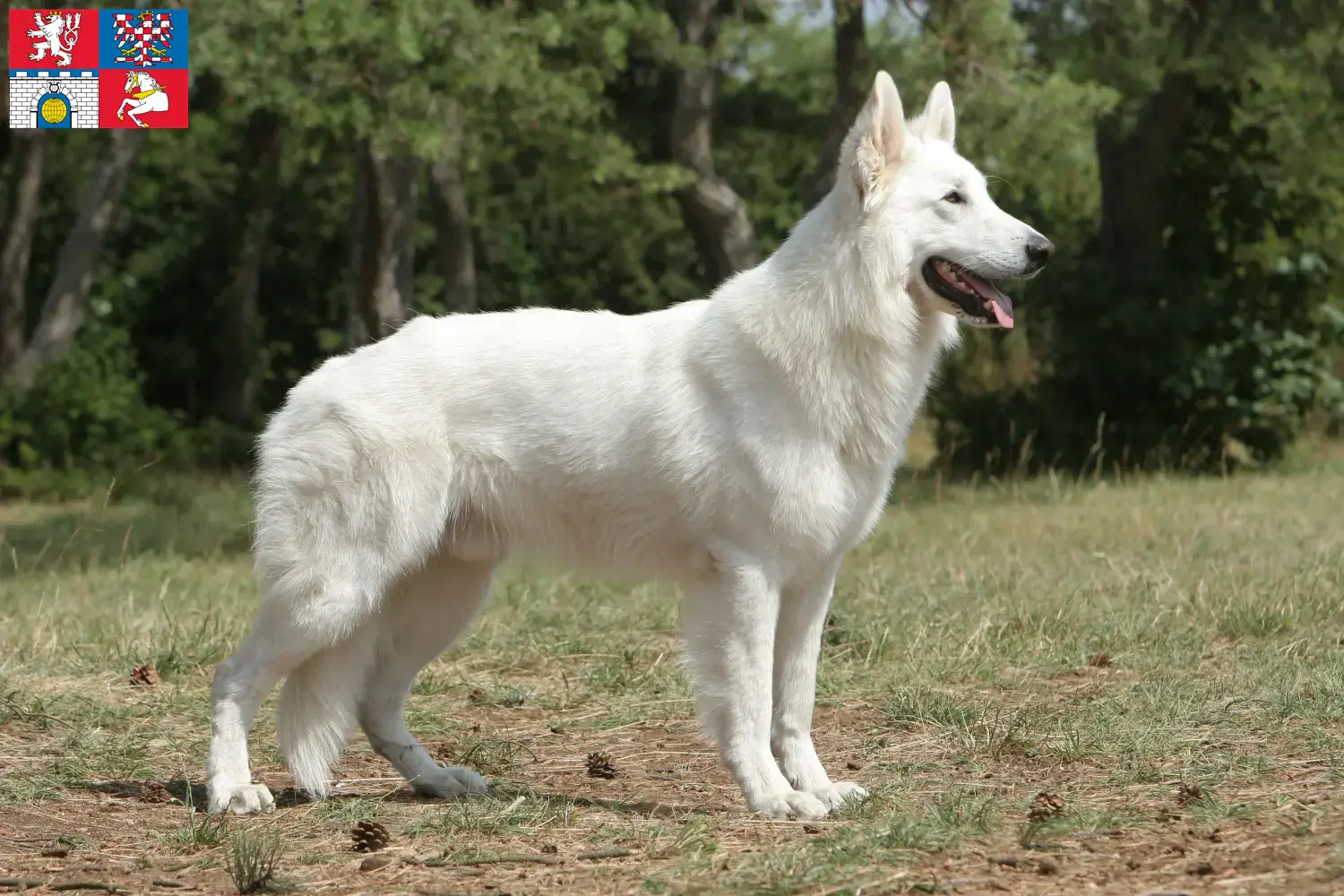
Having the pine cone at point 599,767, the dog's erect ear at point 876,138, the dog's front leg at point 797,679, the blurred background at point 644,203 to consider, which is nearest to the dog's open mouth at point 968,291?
the dog's erect ear at point 876,138

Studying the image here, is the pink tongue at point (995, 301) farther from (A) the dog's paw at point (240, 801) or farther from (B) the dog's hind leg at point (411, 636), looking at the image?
(A) the dog's paw at point (240, 801)

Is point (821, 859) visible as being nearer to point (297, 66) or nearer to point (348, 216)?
point (297, 66)

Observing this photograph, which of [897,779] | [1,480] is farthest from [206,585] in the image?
[1,480]

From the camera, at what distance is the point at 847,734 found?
5.96 metres

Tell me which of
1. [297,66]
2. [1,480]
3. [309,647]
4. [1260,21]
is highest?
[1260,21]

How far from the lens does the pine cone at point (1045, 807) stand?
14.3 ft

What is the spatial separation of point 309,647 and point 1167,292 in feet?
39.1

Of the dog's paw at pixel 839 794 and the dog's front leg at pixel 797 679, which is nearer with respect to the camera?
the dog's paw at pixel 839 794

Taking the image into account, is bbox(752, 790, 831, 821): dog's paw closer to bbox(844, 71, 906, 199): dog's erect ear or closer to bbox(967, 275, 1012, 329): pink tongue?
bbox(967, 275, 1012, 329): pink tongue

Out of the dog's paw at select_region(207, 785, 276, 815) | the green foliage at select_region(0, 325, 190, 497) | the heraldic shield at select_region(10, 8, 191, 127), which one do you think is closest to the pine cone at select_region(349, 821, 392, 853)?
the dog's paw at select_region(207, 785, 276, 815)

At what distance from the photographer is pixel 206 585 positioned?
926 centimetres

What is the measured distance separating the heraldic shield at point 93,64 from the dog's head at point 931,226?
651 cm

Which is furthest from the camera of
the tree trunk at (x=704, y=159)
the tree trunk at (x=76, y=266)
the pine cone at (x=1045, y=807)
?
the tree trunk at (x=76, y=266)

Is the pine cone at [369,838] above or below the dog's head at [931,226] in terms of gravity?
below
